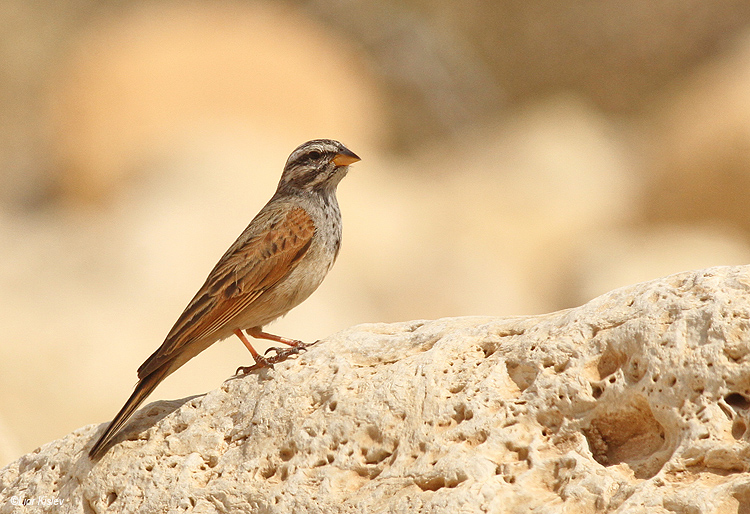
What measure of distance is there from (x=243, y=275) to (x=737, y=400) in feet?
11.1

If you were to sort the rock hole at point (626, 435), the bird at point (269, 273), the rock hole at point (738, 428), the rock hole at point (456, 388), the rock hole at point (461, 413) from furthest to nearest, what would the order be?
the bird at point (269, 273)
the rock hole at point (456, 388)
the rock hole at point (461, 413)
the rock hole at point (626, 435)
the rock hole at point (738, 428)

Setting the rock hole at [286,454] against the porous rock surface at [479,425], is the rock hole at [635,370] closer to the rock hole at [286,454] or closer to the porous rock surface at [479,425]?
the porous rock surface at [479,425]

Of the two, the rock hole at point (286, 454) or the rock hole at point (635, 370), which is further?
the rock hole at point (286, 454)

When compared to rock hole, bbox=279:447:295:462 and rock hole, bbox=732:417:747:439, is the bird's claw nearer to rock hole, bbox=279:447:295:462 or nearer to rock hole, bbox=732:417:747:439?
rock hole, bbox=279:447:295:462

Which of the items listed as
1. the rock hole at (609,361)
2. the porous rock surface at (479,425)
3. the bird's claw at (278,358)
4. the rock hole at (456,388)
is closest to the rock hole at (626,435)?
the porous rock surface at (479,425)

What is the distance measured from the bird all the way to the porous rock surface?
32 centimetres

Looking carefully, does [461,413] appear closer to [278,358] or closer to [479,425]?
[479,425]

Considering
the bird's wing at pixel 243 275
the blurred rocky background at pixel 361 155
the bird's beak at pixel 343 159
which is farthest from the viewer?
the blurred rocky background at pixel 361 155

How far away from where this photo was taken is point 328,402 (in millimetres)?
4684

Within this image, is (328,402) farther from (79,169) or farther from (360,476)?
(79,169)

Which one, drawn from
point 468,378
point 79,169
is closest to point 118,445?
point 468,378

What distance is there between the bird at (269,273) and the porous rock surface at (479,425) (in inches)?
12.7

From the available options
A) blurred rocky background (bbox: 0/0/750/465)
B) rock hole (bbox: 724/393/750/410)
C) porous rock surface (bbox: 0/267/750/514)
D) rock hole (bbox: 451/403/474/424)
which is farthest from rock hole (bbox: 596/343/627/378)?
blurred rocky background (bbox: 0/0/750/465)

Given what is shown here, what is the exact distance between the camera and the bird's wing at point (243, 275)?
5.72m
